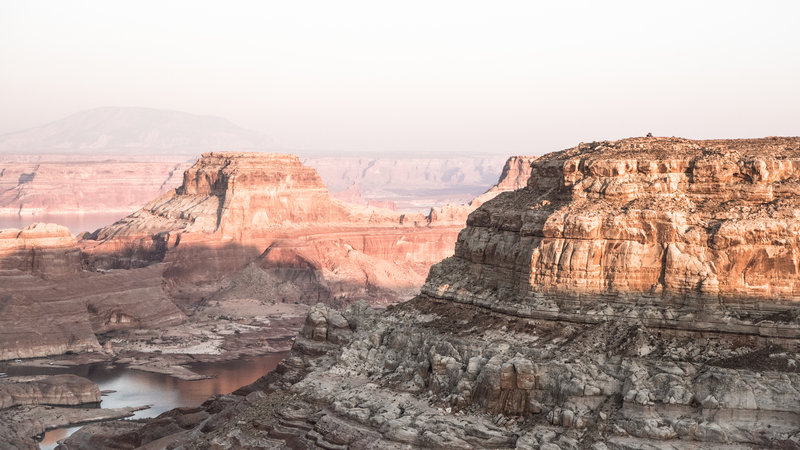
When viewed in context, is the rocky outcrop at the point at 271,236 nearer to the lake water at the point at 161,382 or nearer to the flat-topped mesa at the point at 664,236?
the lake water at the point at 161,382

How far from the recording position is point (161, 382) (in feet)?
223

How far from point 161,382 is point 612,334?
43.6 m

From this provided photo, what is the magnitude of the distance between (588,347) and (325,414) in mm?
9570

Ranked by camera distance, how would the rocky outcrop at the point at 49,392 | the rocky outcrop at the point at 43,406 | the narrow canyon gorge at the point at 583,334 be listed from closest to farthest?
the narrow canyon gorge at the point at 583,334, the rocky outcrop at the point at 43,406, the rocky outcrop at the point at 49,392

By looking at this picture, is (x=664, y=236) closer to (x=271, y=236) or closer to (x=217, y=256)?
(x=217, y=256)

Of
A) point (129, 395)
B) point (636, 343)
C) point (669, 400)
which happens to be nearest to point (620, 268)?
point (636, 343)

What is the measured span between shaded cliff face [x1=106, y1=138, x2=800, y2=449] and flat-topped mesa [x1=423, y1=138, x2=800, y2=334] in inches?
2.0

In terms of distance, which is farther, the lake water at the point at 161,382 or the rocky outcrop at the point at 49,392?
the lake water at the point at 161,382

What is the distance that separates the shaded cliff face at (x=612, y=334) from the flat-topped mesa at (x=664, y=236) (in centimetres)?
5

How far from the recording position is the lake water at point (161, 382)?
61.4m

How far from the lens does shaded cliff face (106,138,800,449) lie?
29406mm

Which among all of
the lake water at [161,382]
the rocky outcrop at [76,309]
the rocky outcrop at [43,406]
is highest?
the rocky outcrop at [76,309]

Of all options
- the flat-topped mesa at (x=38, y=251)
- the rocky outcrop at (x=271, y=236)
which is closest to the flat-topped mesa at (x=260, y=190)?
the rocky outcrop at (x=271, y=236)

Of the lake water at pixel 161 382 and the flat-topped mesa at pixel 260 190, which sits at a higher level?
the flat-topped mesa at pixel 260 190
